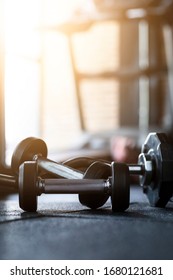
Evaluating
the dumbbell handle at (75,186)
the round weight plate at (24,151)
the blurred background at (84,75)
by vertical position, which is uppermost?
the blurred background at (84,75)

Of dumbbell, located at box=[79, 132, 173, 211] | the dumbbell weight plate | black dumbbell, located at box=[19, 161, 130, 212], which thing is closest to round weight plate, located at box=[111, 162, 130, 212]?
black dumbbell, located at box=[19, 161, 130, 212]

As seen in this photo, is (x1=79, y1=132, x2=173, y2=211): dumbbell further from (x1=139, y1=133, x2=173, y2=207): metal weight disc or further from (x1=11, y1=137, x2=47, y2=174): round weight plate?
(x1=11, y1=137, x2=47, y2=174): round weight plate

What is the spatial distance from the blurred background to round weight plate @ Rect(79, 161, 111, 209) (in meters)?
1.75

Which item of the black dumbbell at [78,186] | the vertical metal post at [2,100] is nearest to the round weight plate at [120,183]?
the black dumbbell at [78,186]

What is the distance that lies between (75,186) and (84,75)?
2324mm

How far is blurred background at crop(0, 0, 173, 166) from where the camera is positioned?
3.34 m

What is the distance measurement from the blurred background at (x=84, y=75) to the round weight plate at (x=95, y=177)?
1755mm

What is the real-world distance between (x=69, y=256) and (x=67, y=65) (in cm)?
338

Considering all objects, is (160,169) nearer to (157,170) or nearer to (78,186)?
(157,170)

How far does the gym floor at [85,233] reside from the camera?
2.88ft

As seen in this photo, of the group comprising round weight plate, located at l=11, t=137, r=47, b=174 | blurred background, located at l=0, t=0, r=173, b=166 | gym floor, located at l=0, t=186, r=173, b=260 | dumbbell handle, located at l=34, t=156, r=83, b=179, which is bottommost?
gym floor, located at l=0, t=186, r=173, b=260

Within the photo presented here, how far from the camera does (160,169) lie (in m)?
1.26

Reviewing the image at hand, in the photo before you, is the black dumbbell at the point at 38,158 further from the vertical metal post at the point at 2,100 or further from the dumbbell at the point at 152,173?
the vertical metal post at the point at 2,100

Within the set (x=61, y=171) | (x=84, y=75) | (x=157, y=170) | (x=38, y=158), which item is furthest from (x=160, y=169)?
(x=84, y=75)
